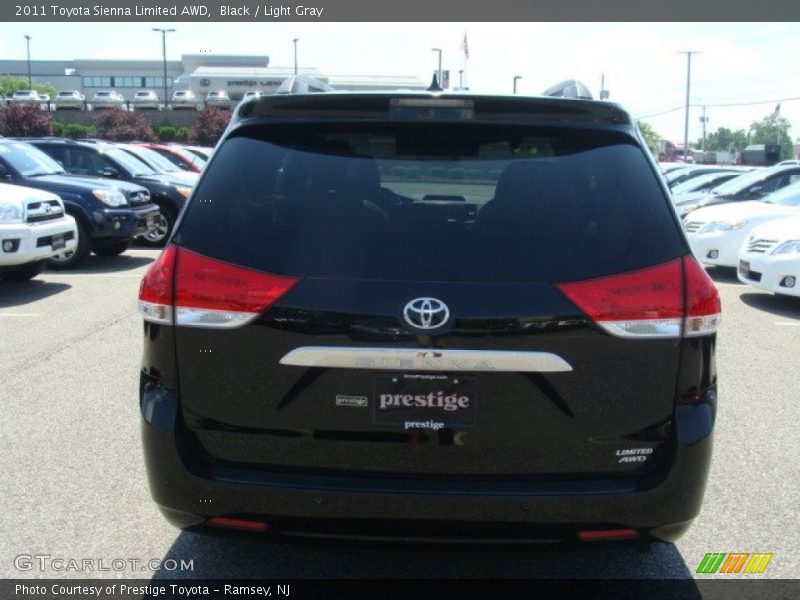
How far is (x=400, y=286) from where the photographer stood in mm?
2641

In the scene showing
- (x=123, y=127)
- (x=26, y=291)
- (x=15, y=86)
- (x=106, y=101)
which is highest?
(x=15, y=86)

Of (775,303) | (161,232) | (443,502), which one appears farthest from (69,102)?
(443,502)

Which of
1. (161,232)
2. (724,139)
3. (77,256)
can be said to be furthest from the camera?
(724,139)

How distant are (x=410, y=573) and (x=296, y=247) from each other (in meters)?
1.46

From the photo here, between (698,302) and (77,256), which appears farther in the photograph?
(77,256)

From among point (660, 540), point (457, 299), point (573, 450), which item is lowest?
point (660, 540)

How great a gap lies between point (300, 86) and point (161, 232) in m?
12.3

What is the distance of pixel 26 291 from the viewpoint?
33.8 feet

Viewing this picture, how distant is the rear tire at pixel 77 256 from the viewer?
1214 centimetres

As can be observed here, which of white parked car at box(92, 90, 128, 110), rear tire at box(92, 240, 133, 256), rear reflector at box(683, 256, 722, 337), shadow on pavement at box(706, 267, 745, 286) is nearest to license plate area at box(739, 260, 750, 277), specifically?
shadow on pavement at box(706, 267, 745, 286)

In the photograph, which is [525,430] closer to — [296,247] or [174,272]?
[296,247]

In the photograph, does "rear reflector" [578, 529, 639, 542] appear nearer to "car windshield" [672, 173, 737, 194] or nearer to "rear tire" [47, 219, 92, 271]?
"rear tire" [47, 219, 92, 271]

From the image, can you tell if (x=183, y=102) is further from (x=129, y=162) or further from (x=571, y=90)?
(x=571, y=90)

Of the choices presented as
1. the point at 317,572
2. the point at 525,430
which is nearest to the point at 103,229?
the point at 317,572
